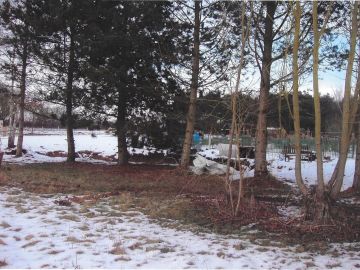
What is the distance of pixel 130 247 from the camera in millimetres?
5871

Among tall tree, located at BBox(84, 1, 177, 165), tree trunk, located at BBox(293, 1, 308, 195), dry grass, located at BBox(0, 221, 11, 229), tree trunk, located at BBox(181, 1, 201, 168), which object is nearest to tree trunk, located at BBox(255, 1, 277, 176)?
tree trunk, located at BBox(181, 1, 201, 168)

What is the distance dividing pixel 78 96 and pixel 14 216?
36.1 ft

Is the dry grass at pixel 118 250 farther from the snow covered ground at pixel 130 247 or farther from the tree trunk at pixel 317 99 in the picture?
the tree trunk at pixel 317 99

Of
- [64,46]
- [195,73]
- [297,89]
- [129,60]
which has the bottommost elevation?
[297,89]

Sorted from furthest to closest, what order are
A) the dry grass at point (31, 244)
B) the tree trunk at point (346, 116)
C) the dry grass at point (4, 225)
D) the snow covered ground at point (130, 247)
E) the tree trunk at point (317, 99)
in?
the tree trunk at point (346, 116), the tree trunk at point (317, 99), the dry grass at point (4, 225), the dry grass at point (31, 244), the snow covered ground at point (130, 247)

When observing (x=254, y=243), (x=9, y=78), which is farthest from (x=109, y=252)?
(x=9, y=78)

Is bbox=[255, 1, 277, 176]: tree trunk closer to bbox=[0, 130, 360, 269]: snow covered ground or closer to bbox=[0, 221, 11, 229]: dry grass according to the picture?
bbox=[0, 130, 360, 269]: snow covered ground

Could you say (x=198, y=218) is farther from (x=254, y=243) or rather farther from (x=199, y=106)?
(x=199, y=106)

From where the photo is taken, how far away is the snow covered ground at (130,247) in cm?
529

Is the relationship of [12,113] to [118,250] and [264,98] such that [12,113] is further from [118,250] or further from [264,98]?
[118,250]

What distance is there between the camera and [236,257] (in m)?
5.59

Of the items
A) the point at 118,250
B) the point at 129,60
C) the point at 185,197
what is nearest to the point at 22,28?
the point at 129,60

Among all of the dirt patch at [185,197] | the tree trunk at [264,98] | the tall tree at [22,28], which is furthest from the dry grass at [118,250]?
the tall tree at [22,28]

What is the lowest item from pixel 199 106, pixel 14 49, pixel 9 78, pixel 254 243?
pixel 254 243
